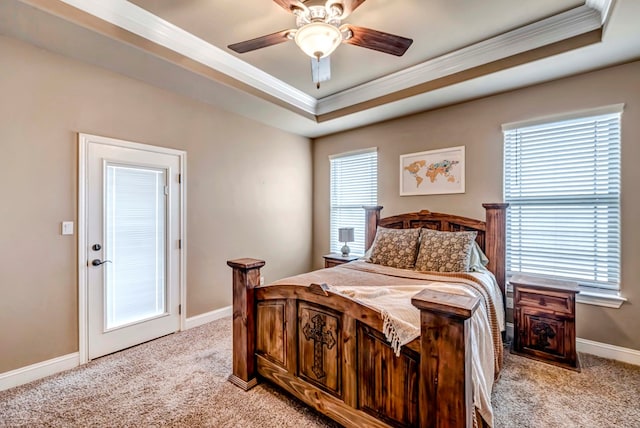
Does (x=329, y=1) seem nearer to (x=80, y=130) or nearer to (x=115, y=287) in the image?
(x=80, y=130)

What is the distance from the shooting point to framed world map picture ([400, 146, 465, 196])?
11.5 feet

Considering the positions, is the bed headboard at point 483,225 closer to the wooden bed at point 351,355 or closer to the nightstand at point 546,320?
the nightstand at point 546,320

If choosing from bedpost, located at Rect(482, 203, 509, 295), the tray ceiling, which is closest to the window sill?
bedpost, located at Rect(482, 203, 509, 295)

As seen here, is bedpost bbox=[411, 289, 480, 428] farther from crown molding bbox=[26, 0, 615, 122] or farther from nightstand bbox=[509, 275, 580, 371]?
crown molding bbox=[26, 0, 615, 122]

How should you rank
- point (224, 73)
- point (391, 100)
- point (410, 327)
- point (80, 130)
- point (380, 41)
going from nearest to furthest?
point (410, 327) < point (380, 41) < point (80, 130) < point (224, 73) < point (391, 100)

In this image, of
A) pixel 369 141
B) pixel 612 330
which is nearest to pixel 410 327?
pixel 612 330

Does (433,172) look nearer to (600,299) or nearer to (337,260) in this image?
(337,260)

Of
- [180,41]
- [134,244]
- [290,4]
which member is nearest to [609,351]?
[290,4]

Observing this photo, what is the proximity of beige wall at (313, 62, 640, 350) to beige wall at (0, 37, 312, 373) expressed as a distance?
1.64m

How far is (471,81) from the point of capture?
2916 millimetres

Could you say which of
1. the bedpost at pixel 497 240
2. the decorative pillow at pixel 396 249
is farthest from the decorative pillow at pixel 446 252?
the bedpost at pixel 497 240

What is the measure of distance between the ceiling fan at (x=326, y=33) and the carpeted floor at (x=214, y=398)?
247 centimetres

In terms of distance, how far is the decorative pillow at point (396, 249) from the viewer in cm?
311

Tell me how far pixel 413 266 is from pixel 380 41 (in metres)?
2.12
